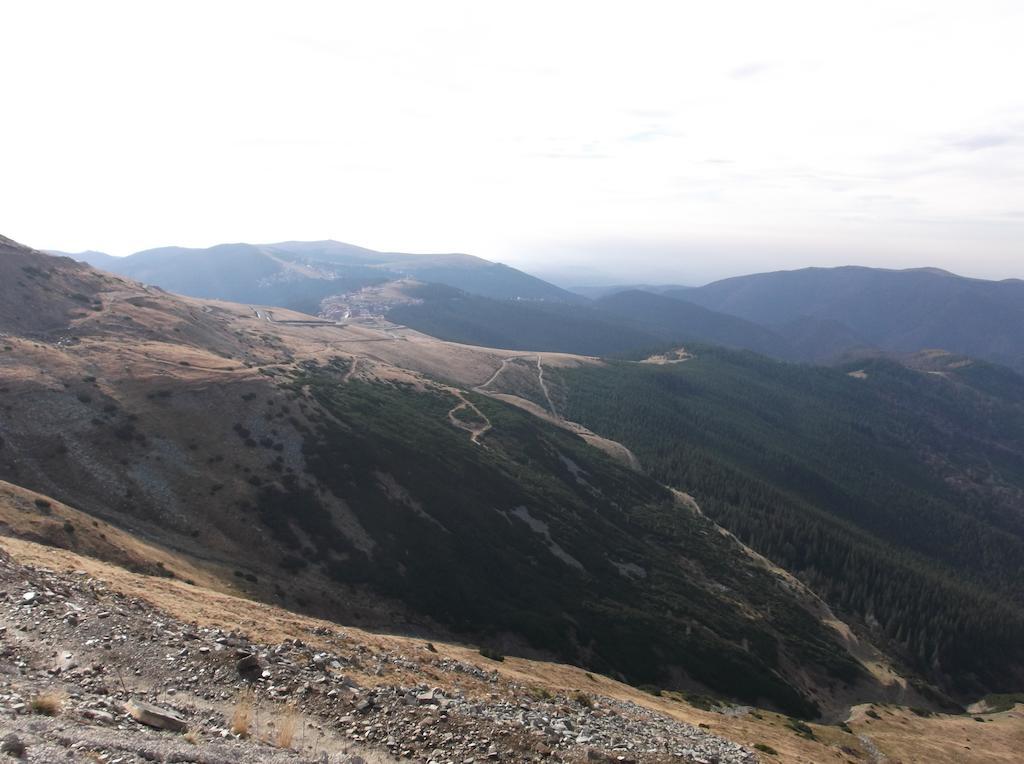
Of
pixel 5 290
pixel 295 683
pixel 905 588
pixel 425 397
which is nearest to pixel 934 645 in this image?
pixel 905 588

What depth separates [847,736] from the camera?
51781mm

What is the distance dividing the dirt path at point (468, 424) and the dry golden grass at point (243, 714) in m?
93.2

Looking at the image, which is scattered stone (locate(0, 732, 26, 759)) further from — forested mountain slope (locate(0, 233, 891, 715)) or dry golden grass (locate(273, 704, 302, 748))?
forested mountain slope (locate(0, 233, 891, 715))

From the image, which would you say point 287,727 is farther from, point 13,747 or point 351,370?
point 351,370

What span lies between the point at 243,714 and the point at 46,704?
5.91 meters

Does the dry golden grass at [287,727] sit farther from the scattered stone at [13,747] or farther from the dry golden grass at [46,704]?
the scattered stone at [13,747]

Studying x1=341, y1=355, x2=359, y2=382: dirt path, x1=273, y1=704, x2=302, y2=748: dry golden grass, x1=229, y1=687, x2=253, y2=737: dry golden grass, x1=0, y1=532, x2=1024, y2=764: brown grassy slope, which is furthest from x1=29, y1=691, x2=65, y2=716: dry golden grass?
x1=341, y1=355, x2=359, y2=382: dirt path

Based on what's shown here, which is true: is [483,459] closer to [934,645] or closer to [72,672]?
[72,672]

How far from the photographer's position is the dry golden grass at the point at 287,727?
61.7ft

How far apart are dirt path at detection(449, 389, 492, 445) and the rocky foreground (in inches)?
3463

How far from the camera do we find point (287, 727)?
19.9 meters

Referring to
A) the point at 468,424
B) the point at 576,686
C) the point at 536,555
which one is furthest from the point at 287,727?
the point at 468,424

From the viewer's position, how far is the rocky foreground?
16594mm

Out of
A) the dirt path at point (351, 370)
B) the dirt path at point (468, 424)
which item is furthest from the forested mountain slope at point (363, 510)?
the dirt path at point (351, 370)
